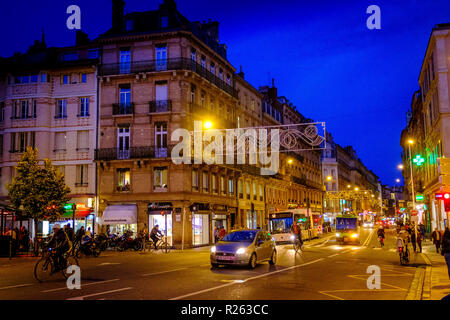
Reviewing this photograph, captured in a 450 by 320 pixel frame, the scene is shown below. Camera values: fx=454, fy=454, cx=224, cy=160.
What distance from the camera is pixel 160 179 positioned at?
36.8 m

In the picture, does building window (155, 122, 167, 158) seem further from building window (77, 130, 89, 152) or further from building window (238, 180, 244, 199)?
building window (238, 180, 244, 199)

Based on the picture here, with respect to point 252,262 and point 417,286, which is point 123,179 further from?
point 417,286

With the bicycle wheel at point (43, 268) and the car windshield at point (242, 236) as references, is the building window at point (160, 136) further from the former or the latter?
the bicycle wheel at point (43, 268)

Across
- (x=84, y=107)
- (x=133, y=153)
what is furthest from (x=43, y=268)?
(x=84, y=107)

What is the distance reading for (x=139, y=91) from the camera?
38.0 meters

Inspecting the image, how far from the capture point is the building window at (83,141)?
38.4 metres

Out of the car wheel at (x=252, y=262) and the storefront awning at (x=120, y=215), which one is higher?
the storefront awning at (x=120, y=215)

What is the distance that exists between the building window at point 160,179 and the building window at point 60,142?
27.7 ft

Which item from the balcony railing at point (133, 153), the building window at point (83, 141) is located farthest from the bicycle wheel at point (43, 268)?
the building window at point (83, 141)

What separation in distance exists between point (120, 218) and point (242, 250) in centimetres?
2170

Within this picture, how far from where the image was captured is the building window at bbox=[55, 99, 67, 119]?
38.8m

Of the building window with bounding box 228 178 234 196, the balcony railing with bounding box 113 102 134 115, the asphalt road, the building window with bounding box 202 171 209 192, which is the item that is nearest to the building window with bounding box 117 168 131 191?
the balcony railing with bounding box 113 102 134 115
